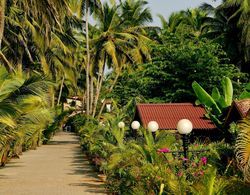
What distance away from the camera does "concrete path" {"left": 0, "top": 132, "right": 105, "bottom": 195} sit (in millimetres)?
12910

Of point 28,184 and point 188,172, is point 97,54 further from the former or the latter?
point 188,172

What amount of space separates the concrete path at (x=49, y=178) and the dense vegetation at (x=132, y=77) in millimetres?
763

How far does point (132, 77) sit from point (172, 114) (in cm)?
1266

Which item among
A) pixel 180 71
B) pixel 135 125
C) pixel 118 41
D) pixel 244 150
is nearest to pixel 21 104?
pixel 135 125

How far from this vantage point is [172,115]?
68.3ft

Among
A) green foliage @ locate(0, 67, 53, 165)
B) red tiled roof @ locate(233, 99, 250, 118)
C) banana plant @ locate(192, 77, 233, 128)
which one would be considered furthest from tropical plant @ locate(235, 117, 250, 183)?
banana plant @ locate(192, 77, 233, 128)

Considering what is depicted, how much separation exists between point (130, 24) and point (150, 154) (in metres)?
29.2

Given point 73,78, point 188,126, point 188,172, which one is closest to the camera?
point 188,172

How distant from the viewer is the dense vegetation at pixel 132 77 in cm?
861

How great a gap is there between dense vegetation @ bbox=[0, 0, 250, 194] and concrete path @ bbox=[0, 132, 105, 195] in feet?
2.50

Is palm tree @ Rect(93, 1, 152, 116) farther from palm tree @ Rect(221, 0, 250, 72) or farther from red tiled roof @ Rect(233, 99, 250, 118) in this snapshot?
red tiled roof @ Rect(233, 99, 250, 118)

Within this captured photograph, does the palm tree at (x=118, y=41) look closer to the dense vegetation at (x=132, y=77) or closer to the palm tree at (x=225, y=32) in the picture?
the dense vegetation at (x=132, y=77)

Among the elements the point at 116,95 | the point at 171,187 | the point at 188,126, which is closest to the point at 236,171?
the point at 171,187

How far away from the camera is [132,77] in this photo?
109ft
